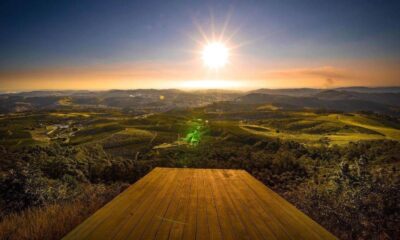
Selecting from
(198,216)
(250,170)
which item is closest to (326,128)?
(250,170)

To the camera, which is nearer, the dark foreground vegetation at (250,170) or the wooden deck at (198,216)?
the wooden deck at (198,216)

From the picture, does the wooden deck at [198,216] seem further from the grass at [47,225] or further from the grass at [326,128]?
the grass at [326,128]

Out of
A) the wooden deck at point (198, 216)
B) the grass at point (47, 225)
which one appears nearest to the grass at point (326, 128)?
the wooden deck at point (198, 216)

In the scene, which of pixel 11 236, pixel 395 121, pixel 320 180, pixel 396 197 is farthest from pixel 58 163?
pixel 395 121

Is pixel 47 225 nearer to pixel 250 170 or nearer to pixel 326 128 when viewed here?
pixel 250 170

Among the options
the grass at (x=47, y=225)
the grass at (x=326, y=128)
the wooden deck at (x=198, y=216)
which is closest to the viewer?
the wooden deck at (x=198, y=216)

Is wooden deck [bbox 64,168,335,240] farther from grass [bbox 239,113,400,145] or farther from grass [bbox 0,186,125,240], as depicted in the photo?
grass [bbox 239,113,400,145]

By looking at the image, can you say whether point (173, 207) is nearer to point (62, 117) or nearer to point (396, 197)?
point (396, 197)

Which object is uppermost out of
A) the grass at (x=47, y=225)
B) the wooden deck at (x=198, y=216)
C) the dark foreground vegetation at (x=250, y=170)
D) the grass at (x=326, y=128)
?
the wooden deck at (x=198, y=216)

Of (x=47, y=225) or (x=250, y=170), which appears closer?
(x=47, y=225)
